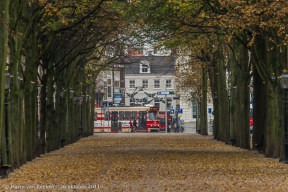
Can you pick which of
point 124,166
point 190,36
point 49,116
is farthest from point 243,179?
point 190,36

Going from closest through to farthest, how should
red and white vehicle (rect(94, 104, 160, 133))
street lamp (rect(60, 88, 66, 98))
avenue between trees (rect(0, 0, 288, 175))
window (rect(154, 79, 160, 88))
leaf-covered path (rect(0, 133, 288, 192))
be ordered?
leaf-covered path (rect(0, 133, 288, 192)) → avenue between trees (rect(0, 0, 288, 175)) → street lamp (rect(60, 88, 66, 98)) → red and white vehicle (rect(94, 104, 160, 133)) → window (rect(154, 79, 160, 88))

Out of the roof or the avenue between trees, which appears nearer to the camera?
the avenue between trees

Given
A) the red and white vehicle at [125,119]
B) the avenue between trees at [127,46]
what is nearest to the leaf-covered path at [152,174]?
the avenue between trees at [127,46]

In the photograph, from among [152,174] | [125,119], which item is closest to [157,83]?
[125,119]

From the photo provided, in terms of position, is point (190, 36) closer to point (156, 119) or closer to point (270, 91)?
point (270, 91)

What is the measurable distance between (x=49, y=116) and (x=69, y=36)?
375cm

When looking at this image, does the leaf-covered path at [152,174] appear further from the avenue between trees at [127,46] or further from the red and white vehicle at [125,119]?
the red and white vehicle at [125,119]

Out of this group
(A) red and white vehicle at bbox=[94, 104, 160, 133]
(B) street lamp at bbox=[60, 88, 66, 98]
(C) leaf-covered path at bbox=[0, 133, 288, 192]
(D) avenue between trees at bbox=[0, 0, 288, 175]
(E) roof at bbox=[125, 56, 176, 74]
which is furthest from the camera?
(A) red and white vehicle at bbox=[94, 104, 160, 133]

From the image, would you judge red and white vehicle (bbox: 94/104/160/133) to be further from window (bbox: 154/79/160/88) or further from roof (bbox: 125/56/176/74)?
window (bbox: 154/79/160/88)

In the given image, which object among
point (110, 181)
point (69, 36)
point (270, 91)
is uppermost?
point (69, 36)

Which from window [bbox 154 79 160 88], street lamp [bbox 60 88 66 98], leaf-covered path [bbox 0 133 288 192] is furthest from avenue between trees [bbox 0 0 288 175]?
window [bbox 154 79 160 88]

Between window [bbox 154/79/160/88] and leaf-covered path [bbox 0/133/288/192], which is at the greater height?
window [bbox 154/79/160/88]

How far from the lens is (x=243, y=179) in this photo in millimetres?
24141

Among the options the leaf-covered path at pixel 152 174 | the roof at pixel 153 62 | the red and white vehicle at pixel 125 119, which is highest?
the roof at pixel 153 62
